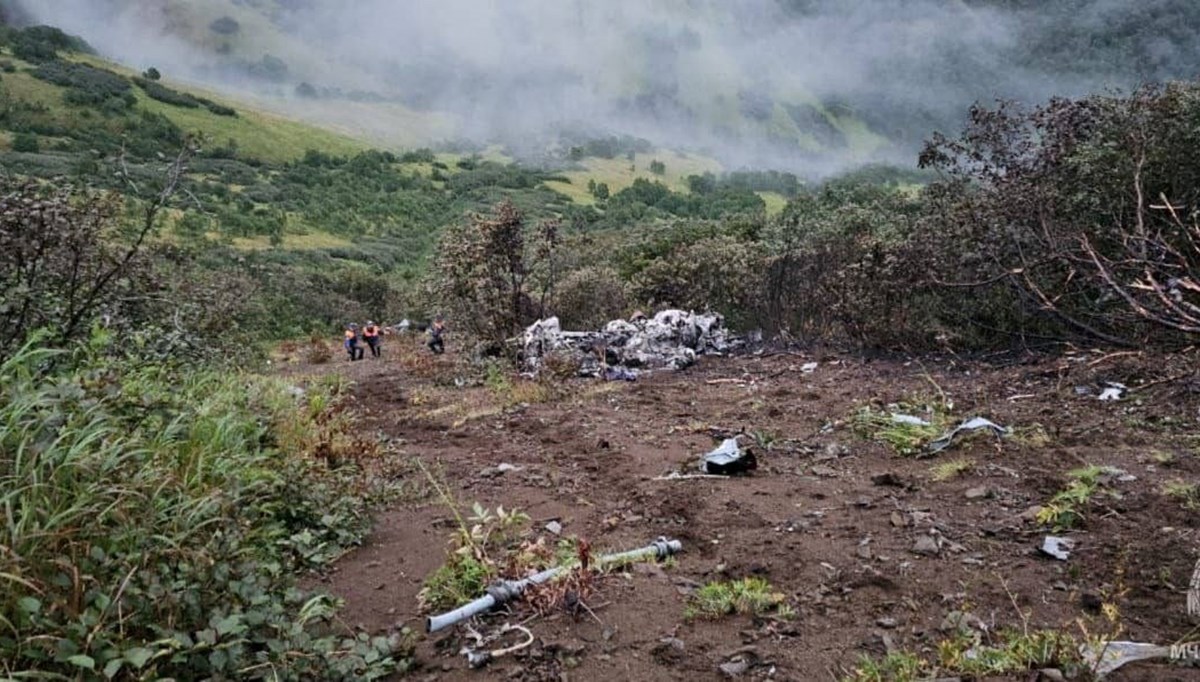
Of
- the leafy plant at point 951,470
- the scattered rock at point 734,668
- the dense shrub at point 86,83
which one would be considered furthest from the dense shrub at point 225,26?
the scattered rock at point 734,668

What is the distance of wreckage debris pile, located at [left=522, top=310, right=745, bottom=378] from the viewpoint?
396 inches

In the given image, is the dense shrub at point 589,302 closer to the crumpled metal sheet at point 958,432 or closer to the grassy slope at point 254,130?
the crumpled metal sheet at point 958,432

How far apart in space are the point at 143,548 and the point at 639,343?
28.0 feet

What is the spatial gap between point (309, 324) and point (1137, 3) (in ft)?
169

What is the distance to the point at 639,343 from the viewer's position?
34.5 feet

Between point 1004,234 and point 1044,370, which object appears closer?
point 1044,370

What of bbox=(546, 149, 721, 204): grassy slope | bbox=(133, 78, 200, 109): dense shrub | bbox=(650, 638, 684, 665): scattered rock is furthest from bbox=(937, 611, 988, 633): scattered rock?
bbox=(133, 78, 200, 109): dense shrub

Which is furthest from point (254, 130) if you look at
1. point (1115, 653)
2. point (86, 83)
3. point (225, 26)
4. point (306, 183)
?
point (1115, 653)

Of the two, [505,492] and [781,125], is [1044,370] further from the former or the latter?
[781,125]

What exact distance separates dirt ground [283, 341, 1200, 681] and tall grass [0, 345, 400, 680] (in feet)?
1.35

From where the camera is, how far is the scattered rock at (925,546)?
293 centimetres

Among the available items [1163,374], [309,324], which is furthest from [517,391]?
[309,324]

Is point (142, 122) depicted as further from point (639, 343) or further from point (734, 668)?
point (734, 668)

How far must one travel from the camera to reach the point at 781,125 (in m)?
90.1
